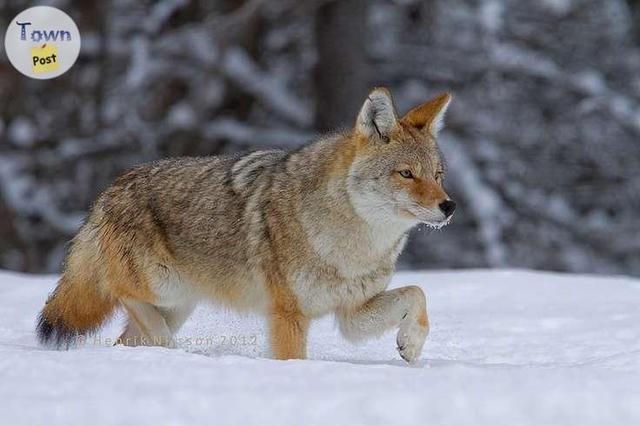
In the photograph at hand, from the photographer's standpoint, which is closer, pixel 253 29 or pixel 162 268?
pixel 162 268

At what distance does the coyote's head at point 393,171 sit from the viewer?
18.3 feet

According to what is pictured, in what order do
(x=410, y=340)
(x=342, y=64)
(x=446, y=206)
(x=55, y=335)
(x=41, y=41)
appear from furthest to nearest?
(x=342, y=64)
(x=41, y=41)
(x=55, y=335)
(x=410, y=340)
(x=446, y=206)

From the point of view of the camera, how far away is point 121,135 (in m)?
15.2

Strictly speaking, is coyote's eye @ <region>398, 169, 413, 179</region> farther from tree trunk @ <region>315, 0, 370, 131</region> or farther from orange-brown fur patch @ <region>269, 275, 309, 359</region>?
tree trunk @ <region>315, 0, 370, 131</region>

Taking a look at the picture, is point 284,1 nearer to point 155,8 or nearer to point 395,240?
point 155,8

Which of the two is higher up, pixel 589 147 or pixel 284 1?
pixel 284 1

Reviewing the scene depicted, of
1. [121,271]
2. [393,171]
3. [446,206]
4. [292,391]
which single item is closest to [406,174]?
[393,171]

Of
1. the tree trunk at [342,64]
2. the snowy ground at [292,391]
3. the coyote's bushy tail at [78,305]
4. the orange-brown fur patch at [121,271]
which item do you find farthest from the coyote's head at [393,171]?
the tree trunk at [342,64]

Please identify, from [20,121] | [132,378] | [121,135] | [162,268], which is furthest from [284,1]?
[132,378]

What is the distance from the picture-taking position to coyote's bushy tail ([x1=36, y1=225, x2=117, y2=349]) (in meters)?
6.34

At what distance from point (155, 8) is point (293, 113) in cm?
223

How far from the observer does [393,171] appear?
574cm

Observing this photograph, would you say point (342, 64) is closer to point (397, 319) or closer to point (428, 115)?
point (428, 115)

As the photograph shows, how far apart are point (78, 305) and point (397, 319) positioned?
5.66 ft
